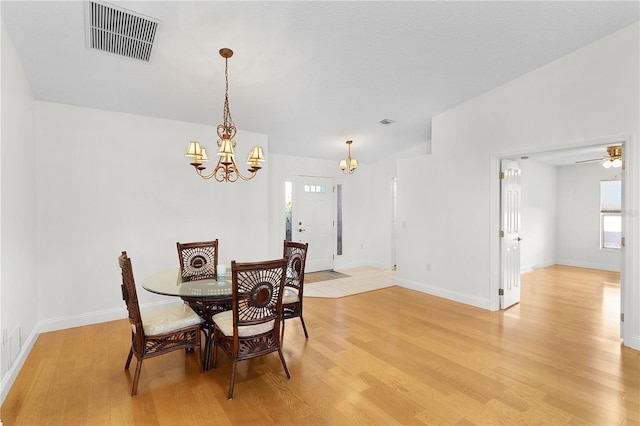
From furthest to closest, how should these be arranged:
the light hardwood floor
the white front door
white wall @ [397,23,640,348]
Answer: the white front door
white wall @ [397,23,640,348]
the light hardwood floor

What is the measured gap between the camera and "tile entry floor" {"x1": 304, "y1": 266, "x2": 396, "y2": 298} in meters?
5.23

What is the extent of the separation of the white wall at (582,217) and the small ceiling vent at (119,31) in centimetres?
884

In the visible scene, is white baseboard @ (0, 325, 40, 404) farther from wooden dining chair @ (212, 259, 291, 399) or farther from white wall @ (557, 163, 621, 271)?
white wall @ (557, 163, 621, 271)

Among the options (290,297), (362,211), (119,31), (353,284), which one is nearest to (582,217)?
(362,211)

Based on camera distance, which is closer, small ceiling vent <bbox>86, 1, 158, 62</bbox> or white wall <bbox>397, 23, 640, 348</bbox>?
small ceiling vent <bbox>86, 1, 158, 62</bbox>

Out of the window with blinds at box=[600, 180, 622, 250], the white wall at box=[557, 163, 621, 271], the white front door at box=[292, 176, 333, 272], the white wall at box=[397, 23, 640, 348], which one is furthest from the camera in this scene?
the white wall at box=[557, 163, 621, 271]

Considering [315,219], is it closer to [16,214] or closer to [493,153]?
[493,153]

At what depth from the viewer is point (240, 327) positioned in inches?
96.0

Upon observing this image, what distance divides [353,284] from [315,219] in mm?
1760

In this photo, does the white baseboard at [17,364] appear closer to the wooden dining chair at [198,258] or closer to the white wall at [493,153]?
the wooden dining chair at [198,258]

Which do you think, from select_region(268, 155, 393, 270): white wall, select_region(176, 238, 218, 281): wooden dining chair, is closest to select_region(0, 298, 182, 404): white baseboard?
select_region(176, 238, 218, 281): wooden dining chair

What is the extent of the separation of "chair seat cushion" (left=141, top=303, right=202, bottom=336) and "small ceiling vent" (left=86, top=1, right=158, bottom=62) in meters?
2.39

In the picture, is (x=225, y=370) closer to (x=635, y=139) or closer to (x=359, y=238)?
(x=635, y=139)

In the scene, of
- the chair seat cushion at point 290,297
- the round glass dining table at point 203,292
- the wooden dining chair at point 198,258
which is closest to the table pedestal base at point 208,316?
the round glass dining table at point 203,292
